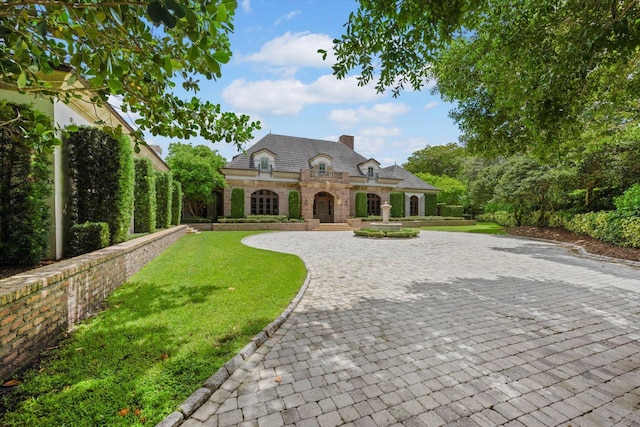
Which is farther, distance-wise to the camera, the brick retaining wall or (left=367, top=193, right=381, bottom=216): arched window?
(left=367, top=193, right=381, bottom=216): arched window

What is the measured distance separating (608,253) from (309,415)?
1458cm

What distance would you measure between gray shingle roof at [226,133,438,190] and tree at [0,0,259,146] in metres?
22.1

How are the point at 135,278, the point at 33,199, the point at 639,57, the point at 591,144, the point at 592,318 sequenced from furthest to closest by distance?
the point at 591,144 → the point at 135,278 → the point at 639,57 → the point at 33,199 → the point at 592,318

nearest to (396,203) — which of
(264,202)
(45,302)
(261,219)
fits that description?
(264,202)

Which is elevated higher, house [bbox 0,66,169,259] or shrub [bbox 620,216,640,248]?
house [bbox 0,66,169,259]

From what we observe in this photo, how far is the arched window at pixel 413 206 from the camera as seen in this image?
33875mm

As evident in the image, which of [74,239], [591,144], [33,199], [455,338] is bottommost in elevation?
[455,338]

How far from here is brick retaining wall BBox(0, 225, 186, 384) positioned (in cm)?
302

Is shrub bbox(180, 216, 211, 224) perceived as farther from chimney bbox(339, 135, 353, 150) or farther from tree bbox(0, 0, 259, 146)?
tree bbox(0, 0, 259, 146)

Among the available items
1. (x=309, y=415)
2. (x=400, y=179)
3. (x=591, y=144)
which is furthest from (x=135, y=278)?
(x=400, y=179)

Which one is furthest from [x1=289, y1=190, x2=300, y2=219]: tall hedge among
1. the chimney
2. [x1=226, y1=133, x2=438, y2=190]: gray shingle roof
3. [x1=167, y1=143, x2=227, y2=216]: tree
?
the chimney

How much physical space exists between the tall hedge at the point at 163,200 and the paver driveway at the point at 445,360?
11812mm

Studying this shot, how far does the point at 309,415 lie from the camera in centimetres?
253

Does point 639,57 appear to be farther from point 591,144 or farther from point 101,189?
point 101,189
